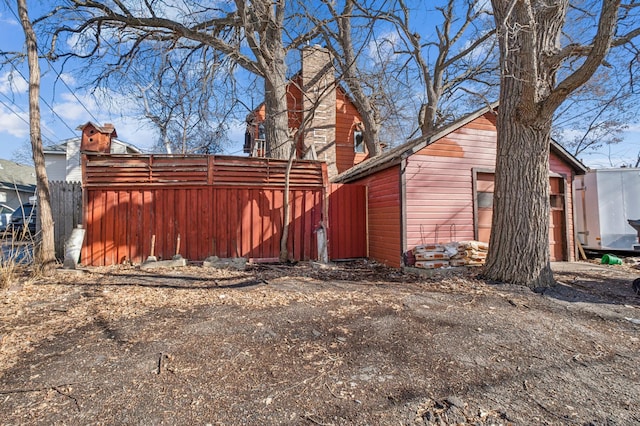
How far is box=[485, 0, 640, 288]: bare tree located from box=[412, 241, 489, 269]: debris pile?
1362 millimetres

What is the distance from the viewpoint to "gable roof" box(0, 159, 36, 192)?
869 inches

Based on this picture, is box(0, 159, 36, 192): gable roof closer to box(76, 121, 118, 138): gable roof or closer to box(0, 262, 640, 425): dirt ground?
box(76, 121, 118, 138): gable roof

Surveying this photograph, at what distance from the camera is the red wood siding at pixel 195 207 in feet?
23.4

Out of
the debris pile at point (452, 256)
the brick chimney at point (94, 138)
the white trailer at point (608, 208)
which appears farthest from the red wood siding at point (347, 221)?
the white trailer at point (608, 208)

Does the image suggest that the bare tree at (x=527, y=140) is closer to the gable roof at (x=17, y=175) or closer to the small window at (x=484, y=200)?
the small window at (x=484, y=200)

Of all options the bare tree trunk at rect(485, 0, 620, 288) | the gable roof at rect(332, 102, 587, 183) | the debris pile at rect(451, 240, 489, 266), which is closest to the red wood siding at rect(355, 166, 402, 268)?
the gable roof at rect(332, 102, 587, 183)

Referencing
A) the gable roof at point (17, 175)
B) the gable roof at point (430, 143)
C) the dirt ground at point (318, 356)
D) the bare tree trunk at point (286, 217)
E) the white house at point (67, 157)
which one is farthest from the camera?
the gable roof at point (17, 175)

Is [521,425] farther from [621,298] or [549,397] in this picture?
[621,298]

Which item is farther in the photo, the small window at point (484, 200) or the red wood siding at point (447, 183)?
the small window at point (484, 200)

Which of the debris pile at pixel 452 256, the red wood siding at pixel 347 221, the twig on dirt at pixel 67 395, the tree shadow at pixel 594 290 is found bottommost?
the twig on dirt at pixel 67 395

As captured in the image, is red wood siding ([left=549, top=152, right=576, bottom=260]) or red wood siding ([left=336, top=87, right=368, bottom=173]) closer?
red wood siding ([left=549, top=152, right=576, bottom=260])

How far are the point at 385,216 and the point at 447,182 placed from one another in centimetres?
182

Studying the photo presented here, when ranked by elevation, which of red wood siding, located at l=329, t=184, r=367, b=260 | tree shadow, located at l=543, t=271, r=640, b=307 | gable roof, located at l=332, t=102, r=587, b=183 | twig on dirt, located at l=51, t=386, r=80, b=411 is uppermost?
gable roof, located at l=332, t=102, r=587, b=183

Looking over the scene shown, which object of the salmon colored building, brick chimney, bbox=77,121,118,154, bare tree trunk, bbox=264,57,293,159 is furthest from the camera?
the salmon colored building
